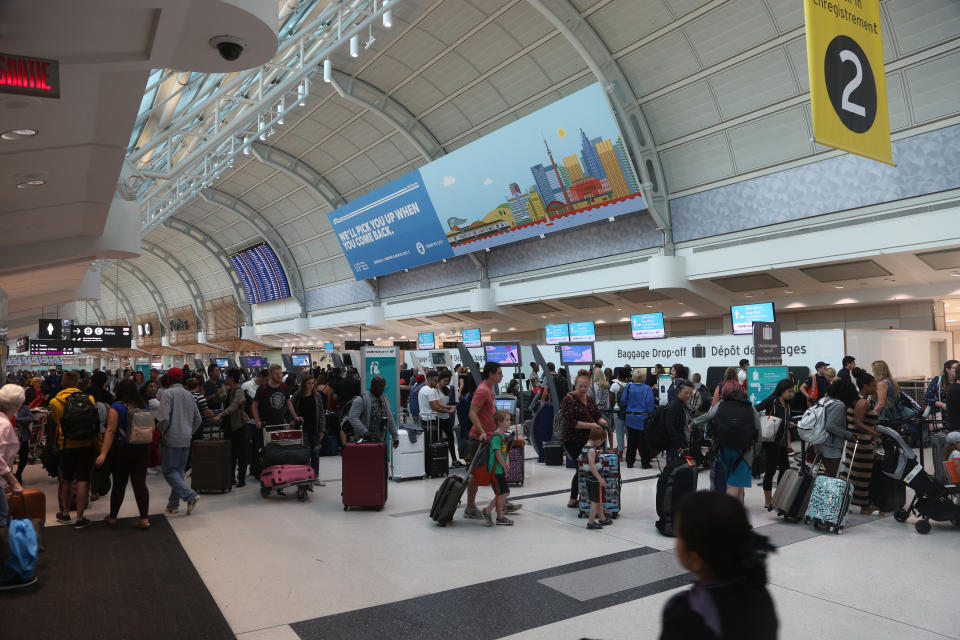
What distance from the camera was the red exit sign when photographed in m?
3.24

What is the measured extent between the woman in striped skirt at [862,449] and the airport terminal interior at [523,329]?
3 centimetres

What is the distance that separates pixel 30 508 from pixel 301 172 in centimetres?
2457

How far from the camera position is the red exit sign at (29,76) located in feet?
10.6

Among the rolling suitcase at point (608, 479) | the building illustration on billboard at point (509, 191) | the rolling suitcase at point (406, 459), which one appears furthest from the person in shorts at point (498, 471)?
the building illustration on billboard at point (509, 191)

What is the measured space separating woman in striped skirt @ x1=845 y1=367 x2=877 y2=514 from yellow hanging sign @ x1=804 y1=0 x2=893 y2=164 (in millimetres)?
2563

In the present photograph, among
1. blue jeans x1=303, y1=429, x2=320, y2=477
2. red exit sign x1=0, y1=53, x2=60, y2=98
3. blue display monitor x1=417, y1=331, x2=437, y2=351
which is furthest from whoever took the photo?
blue display monitor x1=417, y1=331, x2=437, y2=351

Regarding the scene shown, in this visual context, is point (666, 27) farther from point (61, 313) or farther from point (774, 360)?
point (61, 313)

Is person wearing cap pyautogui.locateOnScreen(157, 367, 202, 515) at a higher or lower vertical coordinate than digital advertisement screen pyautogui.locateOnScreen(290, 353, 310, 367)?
lower

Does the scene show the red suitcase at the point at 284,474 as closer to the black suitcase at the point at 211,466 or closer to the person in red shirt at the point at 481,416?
the black suitcase at the point at 211,466

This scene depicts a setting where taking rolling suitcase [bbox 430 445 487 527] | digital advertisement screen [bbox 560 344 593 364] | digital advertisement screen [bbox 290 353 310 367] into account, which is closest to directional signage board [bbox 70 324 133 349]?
digital advertisement screen [bbox 290 353 310 367]

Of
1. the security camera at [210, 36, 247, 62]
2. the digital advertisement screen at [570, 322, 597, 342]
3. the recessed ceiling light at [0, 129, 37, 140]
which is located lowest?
the digital advertisement screen at [570, 322, 597, 342]

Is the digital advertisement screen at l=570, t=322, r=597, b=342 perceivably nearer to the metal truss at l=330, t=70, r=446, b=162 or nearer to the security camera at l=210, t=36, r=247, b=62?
the metal truss at l=330, t=70, r=446, b=162

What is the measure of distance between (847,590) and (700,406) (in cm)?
566

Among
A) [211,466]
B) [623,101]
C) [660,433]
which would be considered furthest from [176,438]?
[623,101]
